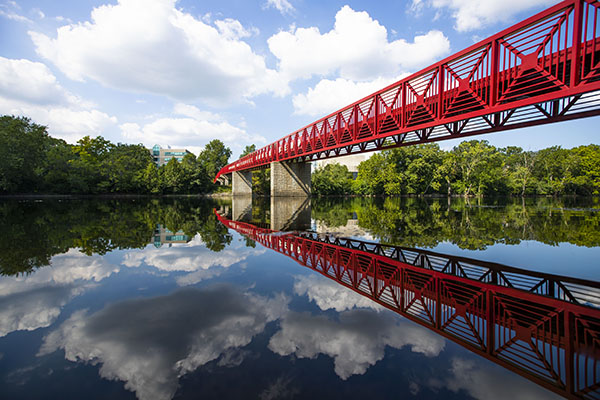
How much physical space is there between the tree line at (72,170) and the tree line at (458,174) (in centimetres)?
2849

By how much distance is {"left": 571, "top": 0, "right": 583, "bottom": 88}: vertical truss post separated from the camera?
8.02 m

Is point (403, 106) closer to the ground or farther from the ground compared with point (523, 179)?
farther from the ground

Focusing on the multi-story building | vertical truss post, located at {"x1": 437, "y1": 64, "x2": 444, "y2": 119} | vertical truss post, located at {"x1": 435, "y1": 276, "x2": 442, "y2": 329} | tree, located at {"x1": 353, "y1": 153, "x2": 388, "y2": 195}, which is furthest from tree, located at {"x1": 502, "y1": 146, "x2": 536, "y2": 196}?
the multi-story building

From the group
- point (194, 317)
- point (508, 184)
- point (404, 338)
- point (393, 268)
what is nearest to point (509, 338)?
point (404, 338)

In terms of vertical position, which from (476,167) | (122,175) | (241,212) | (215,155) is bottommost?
(241,212)

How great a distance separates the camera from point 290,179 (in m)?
38.3

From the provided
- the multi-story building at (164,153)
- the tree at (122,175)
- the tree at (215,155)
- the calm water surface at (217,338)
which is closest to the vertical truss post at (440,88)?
the calm water surface at (217,338)

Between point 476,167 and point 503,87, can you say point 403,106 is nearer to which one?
point 503,87

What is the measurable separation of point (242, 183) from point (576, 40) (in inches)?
2056

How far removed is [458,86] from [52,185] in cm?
5370

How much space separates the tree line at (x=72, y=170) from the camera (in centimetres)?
3550

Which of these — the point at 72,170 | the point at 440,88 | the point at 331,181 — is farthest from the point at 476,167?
the point at 72,170

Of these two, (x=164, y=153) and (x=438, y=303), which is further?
(x=164, y=153)

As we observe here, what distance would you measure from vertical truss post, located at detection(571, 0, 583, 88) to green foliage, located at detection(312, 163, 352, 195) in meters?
47.4
